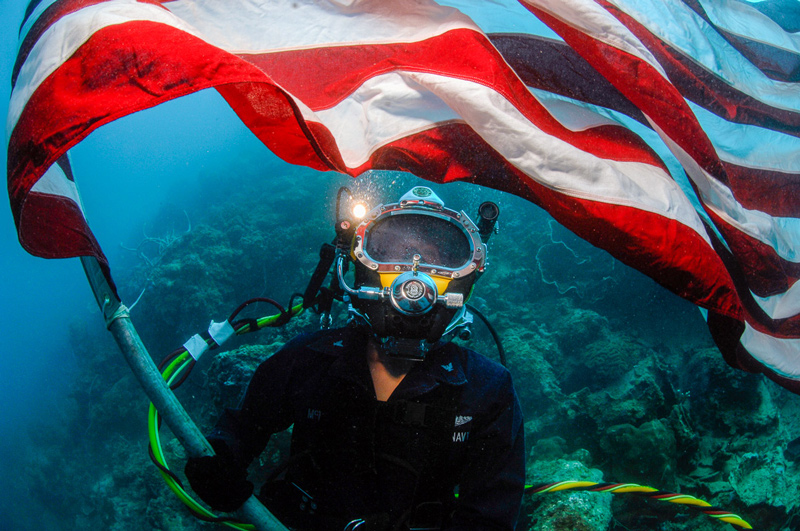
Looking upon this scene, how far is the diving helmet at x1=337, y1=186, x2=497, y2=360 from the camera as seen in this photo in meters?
1.85

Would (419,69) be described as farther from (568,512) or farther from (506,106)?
(568,512)

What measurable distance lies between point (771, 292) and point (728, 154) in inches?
38.4

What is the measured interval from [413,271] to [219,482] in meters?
1.41

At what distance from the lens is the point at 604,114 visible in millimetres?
2184

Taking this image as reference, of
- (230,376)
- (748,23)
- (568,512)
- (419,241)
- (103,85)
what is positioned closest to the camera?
(103,85)

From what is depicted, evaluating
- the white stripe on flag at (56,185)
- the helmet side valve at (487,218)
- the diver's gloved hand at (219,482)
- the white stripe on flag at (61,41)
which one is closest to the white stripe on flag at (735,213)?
the helmet side valve at (487,218)

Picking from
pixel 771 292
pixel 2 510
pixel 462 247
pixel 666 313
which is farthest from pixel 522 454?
pixel 2 510

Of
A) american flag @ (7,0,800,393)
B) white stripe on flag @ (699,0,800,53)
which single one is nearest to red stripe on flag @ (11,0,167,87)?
american flag @ (7,0,800,393)

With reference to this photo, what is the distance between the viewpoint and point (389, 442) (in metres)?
→ 1.92

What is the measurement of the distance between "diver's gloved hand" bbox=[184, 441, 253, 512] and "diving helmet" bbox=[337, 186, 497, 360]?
0.96 meters

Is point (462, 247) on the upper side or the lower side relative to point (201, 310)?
upper

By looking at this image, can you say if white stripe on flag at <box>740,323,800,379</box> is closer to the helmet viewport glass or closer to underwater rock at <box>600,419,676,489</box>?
the helmet viewport glass

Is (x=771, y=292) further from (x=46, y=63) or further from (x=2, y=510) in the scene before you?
(x=2, y=510)

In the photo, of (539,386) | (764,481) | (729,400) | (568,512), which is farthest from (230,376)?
(729,400)
